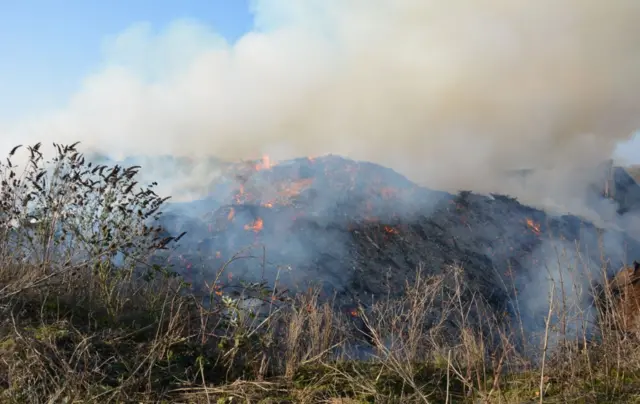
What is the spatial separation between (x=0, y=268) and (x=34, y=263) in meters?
0.39

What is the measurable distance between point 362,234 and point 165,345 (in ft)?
38.6

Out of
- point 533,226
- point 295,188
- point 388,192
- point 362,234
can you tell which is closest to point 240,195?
point 295,188

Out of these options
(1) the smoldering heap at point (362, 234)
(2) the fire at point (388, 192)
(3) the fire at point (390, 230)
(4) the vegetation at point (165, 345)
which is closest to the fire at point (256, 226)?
(1) the smoldering heap at point (362, 234)

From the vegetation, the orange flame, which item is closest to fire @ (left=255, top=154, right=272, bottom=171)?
the orange flame

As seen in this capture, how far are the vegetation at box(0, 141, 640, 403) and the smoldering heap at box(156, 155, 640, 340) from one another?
6.68 m

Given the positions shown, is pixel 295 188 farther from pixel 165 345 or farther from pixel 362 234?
pixel 165 345

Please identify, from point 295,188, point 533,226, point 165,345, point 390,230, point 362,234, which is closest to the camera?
point 165,345

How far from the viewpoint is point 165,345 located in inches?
135

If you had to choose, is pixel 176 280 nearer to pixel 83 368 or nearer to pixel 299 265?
pixel 83 368

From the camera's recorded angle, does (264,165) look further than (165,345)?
Yes

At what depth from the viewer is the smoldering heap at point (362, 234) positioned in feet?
42.8

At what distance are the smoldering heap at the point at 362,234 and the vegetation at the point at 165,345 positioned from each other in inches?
263

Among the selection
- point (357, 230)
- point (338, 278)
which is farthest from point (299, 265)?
point (357, 230)

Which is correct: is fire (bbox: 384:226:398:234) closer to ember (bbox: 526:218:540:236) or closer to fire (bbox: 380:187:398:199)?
fire (bbox: 380:187:398:199)
